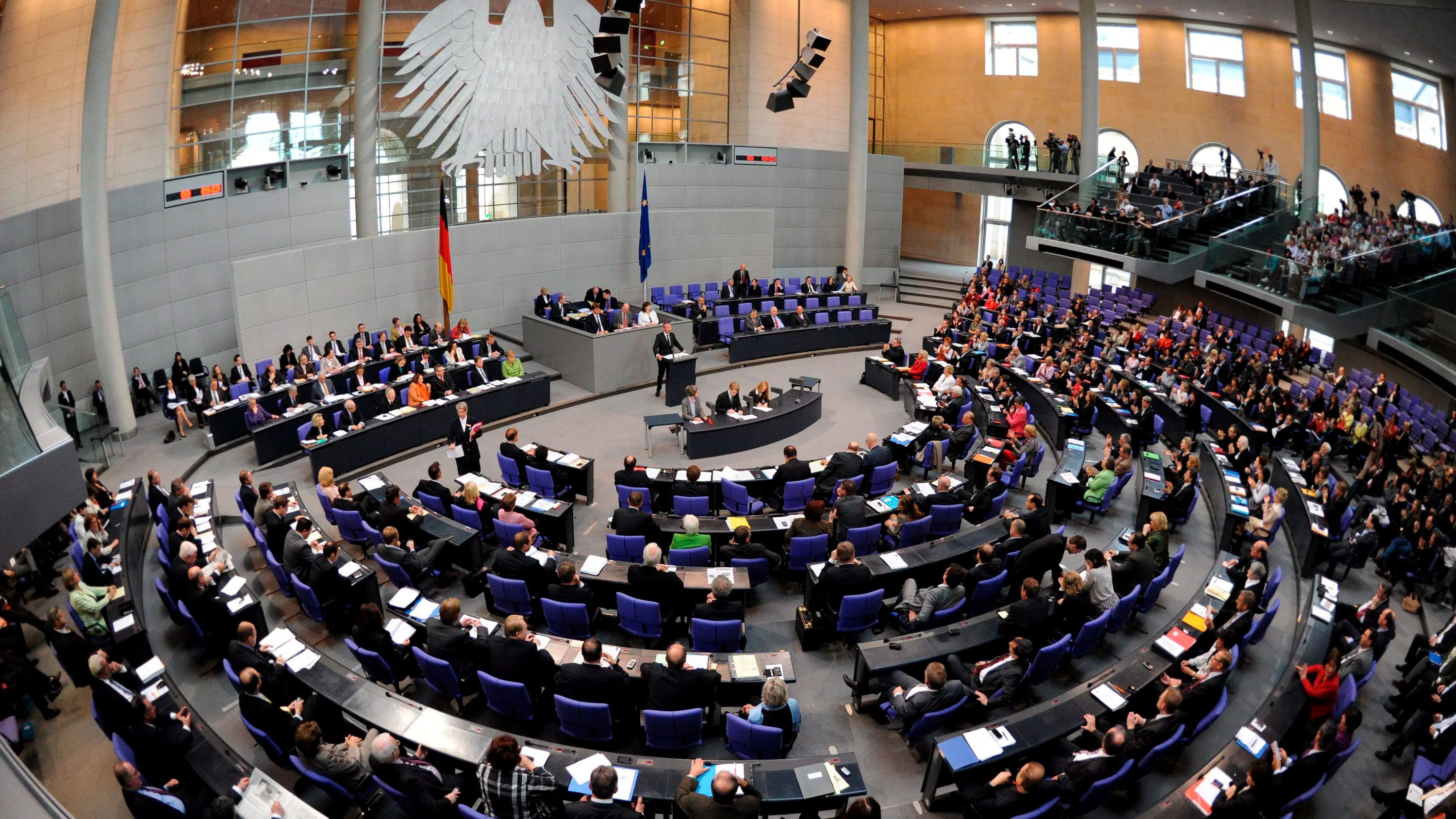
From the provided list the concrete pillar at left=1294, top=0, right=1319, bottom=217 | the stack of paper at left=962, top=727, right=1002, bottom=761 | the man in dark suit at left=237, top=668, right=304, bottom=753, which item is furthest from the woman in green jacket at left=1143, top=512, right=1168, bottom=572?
the concrete pillar at left=1294, top=0, right=1319, bottom=217

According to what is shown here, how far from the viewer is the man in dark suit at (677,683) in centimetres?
714

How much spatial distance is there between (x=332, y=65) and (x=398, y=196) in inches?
124

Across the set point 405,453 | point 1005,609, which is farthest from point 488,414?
point 1005,609

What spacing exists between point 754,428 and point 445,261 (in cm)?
793

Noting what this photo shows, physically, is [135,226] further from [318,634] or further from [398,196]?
[318,634]

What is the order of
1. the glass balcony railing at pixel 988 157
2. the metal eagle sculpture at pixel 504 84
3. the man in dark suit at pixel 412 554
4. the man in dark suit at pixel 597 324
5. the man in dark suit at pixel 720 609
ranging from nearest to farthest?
the man in dark suit at pixel 720 609
the man in dark suit at pixel 412 554
the man in dark suit at pixel 597 324
the metal eagle sculpture at pixel 504 84
the glass balcony railing at pixel 988 157

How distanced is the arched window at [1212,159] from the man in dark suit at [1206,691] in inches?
945

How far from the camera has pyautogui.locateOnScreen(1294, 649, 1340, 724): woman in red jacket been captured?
742cm

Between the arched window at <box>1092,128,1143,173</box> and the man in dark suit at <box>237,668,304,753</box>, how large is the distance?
29.6 meters

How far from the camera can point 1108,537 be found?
12211 mm

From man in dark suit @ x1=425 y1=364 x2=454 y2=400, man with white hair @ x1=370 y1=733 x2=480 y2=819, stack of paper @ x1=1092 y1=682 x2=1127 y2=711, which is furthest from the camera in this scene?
man in dark suit @ x1=425 y1=364 x2=454 y2=400

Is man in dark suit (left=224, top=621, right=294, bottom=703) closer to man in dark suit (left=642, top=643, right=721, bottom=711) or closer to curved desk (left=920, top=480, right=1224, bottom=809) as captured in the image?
man in dark suit (left=642, top=643, right=721, bottom=711)

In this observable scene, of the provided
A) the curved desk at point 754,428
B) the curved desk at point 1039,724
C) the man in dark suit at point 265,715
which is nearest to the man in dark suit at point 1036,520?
the curved desk at point 1039,724

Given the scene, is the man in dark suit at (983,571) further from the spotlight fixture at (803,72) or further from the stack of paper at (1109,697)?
the spotlight fixture at (803,72)
